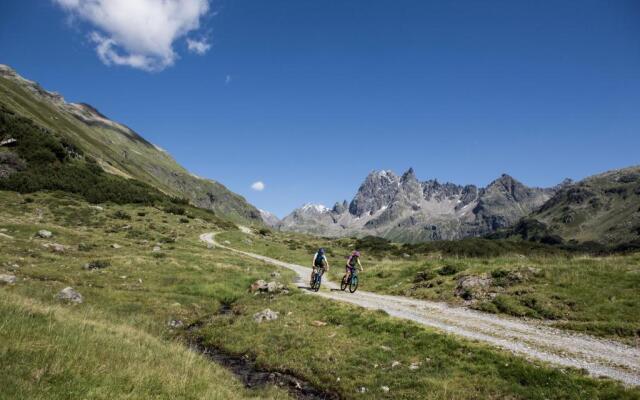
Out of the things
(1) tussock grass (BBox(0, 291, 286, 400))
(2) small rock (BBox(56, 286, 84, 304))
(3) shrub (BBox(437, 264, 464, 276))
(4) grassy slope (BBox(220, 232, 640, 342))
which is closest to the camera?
(1) tussock grass (BBox(0, 291, 286, 400))

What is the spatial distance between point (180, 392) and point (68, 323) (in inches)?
224

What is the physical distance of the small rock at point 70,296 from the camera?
19.7 m

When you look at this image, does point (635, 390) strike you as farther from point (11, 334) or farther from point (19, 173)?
point (19, 173)

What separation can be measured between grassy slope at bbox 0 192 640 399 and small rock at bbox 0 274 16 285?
0.76 m

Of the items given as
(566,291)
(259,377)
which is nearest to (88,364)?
(259,377)

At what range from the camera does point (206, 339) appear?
18.9 m

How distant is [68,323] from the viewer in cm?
1250

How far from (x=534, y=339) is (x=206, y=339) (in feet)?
51.0

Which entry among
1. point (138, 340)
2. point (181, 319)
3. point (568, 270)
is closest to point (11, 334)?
point (138, 340)

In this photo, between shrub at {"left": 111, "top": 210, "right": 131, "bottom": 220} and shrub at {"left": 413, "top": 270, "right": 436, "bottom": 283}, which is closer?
shrub at {"left": 413, "top": 270, "right": 436, "bottom": 283}

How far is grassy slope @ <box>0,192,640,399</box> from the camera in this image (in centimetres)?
956

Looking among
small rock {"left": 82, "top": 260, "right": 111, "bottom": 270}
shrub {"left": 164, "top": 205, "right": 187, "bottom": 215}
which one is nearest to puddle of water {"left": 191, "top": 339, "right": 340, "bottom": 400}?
small rock {"left": 82, "top": 260, "right": 111, "bottom": 270}

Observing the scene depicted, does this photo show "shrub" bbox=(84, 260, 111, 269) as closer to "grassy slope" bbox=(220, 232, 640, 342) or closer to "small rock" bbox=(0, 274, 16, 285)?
"small rock" bbox=(0, 274, 16, 285)

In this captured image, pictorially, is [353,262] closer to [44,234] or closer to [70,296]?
[70,296]
